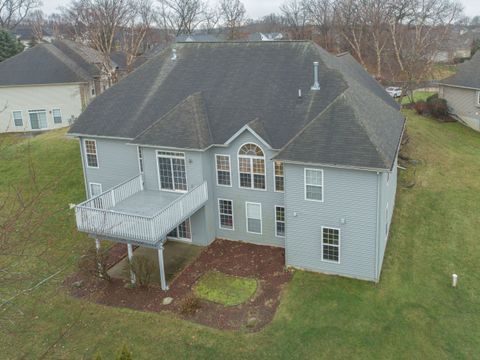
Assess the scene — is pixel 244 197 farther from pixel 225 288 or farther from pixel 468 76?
pixel 468 76

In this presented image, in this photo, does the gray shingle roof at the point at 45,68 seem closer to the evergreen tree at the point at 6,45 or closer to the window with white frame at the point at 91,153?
the evergreen tree at the point at 6,45

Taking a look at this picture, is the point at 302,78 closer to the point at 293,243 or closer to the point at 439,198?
the point at 293,243

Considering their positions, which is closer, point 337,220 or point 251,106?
point 337,220

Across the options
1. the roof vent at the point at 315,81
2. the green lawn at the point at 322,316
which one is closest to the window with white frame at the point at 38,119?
the green lawn at the point at 322,316

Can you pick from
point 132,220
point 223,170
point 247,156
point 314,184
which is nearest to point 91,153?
point 223,170

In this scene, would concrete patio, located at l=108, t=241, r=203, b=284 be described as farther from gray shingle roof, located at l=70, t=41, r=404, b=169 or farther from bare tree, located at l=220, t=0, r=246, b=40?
bare tree, located at l=220, t=0, r=246, b=40
